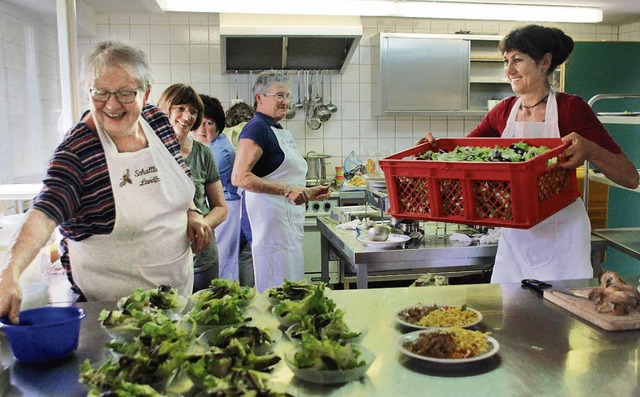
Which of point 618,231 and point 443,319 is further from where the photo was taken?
point 618,231

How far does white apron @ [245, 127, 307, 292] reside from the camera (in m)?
3.62

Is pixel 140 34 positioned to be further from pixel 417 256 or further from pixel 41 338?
pixel 41 338

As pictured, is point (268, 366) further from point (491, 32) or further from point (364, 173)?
point (491, 32)

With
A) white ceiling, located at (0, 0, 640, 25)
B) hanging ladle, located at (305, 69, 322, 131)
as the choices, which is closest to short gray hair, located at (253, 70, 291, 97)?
white ceiling, located at (0, 0, 640, 25)

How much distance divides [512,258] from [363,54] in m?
3.68

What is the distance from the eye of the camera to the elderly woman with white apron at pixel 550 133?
244 centimetres

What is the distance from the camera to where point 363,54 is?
19.3 feet

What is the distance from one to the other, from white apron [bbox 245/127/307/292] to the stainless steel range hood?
5.57ft

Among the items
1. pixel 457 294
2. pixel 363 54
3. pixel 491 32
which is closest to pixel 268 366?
pixel 457 294

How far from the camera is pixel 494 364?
143 centimetres

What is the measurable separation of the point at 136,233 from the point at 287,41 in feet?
12.1

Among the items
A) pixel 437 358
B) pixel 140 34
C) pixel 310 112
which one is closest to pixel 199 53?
pixel 140 34

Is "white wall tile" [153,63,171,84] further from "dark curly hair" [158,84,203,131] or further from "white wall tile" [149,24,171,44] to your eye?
"dark curly hair" [158,84,203,131]

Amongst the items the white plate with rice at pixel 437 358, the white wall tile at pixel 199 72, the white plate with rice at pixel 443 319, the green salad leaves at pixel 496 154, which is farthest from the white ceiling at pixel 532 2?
the white plate with rice at pixel 437 358
